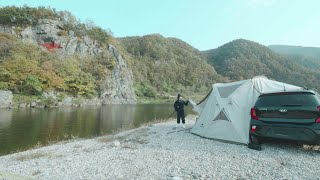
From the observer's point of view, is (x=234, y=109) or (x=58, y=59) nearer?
(x=234, y=109)

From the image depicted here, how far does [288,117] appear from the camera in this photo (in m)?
10.6

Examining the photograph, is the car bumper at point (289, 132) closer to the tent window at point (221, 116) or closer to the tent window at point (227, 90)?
the tent window at point (221, 116)

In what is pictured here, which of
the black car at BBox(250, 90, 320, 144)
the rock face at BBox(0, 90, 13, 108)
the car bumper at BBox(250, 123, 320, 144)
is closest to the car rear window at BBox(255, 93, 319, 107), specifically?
the black car at BBox(250, 90, 320, 144)

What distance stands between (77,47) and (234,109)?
285 ft

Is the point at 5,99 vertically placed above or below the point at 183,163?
below

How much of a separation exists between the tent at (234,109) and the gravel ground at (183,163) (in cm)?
96

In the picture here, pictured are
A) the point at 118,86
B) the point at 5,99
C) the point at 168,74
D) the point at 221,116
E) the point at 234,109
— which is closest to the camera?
the point at 234,109

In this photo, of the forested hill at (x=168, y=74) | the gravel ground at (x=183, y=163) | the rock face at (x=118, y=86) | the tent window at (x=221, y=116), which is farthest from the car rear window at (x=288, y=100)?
the forested hill at (x=168, y=74)

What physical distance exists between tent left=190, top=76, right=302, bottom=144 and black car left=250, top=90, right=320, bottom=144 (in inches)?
58.2

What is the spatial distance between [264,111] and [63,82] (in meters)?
71.0

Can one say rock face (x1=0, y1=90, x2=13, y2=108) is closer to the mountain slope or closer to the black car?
the mountain slope

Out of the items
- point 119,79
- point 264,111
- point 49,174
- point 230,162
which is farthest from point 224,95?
point 119,79

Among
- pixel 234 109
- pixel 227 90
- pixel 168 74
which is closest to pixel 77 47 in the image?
pixel 227 90

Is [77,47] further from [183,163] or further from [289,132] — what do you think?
[289,132]
